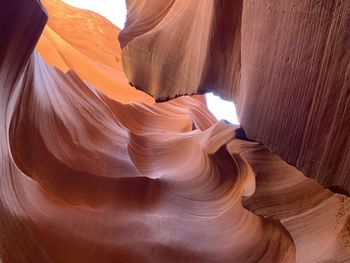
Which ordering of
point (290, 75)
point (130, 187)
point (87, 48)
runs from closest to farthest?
point (290, 75) → point (130, 187) → point (87, 48)

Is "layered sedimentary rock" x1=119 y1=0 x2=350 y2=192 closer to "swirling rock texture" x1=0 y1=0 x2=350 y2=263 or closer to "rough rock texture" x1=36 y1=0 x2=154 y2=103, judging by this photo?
"swirling rock texture" x1=0 y1=0 x2=350 y2=263

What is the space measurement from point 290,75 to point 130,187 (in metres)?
1.04

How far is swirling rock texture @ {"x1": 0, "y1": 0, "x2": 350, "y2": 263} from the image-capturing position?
1.69m

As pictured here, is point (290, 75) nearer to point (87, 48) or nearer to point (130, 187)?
point (130, 187)

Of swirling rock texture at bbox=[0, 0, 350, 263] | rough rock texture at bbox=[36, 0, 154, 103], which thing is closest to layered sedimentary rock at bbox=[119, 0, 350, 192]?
swirling rock texture at bbox=[0, 0, 350, 263]

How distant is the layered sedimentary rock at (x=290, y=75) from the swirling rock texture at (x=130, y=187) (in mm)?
72

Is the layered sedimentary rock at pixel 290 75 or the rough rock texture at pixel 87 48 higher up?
the layered sedimentary rock at pixel 290 75

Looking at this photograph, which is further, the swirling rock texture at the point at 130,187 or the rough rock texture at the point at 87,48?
the rough rock texture at the point at 87,48

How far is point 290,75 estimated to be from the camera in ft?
4.01

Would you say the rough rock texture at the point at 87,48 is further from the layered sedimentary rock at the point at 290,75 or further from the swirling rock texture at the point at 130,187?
the layered sedimentary rock at the point at 290,75

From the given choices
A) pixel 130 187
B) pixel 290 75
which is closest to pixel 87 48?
pixel 130 187

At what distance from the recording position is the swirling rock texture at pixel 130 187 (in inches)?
66.7

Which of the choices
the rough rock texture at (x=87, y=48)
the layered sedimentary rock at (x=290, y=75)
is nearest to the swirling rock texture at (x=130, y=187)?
the layered sedimentary rock at (x=290, y=75)

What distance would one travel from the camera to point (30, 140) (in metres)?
1.90
